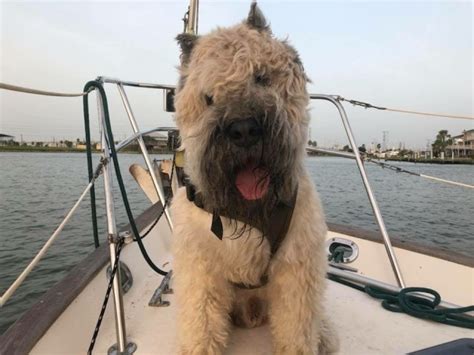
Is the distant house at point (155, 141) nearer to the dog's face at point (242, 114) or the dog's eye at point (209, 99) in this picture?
the dog's face at point (242, 114)

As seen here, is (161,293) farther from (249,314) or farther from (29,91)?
(29,91)

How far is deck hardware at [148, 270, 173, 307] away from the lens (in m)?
2.57

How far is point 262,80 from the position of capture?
1714mm

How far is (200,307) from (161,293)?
920mm

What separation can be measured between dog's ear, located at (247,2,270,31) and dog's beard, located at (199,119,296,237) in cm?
62

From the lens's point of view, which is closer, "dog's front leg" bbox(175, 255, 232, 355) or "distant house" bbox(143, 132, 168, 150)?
"dog's front leg" bbox(175, 255, 232, 355)

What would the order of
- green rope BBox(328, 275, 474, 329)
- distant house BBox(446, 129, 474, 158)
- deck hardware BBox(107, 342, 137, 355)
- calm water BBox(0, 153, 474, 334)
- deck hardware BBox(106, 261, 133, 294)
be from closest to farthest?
1. deck hardware BBox(107, 342, 137, 355)
2. green rope BBox(328, 275, 474, 329)
3. deck hardware BBox(106, 261, 133, 294)
4. calm water BBox(0, 153, 474, 334)
5. distant house BBox(446, 129, 474, 158)

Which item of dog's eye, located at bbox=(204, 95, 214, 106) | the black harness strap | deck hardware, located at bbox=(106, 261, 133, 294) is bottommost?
deck hardware, located at bbox=(106, 261, 133, 294)

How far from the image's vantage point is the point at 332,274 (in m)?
3.11

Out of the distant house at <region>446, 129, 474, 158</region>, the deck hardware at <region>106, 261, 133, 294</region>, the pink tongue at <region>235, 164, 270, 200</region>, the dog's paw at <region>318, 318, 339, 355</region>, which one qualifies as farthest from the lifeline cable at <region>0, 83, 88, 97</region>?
the distant house at <region>446, 129, 474, 158</region>

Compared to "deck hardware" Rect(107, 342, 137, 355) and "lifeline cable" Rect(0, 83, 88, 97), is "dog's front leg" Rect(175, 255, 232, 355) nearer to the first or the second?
"deck hardware" Rect(107, 342, 137, 355)

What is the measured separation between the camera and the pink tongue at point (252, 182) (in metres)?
1.60

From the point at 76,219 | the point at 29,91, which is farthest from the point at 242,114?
the point at 76,219

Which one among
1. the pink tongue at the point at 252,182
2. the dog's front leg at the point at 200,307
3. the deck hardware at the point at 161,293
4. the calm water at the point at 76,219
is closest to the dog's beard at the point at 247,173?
the pink tongue at the point at 252,182
